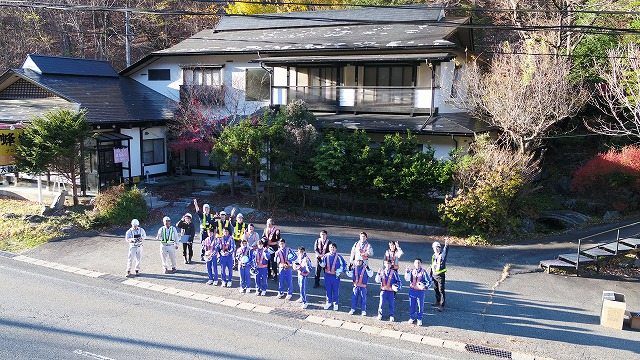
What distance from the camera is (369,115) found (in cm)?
2217

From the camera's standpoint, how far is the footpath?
9445 mm

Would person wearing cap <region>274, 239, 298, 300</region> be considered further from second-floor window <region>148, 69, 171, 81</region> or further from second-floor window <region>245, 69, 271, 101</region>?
second-floor window <region>148, 69, 171, 81</region>

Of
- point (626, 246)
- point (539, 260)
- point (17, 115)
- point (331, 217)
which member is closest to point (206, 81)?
point (17, 115)

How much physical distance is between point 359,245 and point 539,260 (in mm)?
6437

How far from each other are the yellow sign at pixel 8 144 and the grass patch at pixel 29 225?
6.40ft

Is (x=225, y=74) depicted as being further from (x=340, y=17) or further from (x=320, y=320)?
(x=320, y=320)

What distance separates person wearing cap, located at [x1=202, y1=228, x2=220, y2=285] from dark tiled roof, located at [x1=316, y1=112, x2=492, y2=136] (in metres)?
9.05

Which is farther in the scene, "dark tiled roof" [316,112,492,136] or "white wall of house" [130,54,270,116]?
"white wall of house" [130,54,270,116]

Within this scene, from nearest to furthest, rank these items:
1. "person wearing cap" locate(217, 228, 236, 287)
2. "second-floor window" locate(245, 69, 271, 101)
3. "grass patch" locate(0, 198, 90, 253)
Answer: "person wearing cap" locate(217, 228, 236, 287) → "grass patch" locate(0, 198, 90, 253) → "second-floor window" locate(245, 69, 271, 101)

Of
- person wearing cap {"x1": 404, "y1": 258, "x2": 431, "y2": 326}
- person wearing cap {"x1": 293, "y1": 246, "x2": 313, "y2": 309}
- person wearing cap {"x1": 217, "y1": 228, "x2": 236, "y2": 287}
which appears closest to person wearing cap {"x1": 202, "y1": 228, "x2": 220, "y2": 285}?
person wearing cap {"x1": 217, "y1": 228, "x2": 236, "y2": 287}

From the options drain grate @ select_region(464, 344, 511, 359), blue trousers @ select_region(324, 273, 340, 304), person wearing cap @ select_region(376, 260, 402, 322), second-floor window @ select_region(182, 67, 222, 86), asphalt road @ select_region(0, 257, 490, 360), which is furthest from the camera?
second-floor window @ select_region(182, 67, 222, 86)

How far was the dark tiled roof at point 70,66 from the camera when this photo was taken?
81.2 ft

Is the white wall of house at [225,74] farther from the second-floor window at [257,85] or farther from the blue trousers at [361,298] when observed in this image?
the blue trousers at [361,298]

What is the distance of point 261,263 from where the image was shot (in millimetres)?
11469
